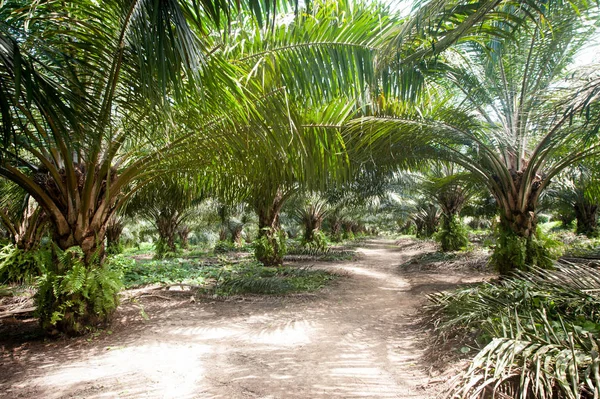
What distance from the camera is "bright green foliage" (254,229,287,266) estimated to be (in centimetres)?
924

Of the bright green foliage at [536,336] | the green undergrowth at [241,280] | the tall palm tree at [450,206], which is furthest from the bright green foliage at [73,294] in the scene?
the tall palm tree at [450,206]

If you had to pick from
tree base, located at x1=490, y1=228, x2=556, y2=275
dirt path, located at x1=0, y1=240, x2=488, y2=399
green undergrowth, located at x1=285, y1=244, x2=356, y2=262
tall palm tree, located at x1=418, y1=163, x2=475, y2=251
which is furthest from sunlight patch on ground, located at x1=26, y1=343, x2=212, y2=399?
tall palm tree, located at x1=418, y1=163, x2=475, y2=251

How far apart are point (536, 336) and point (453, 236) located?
10479 mm

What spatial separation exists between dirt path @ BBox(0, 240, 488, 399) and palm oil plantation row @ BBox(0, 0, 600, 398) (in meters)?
0.48

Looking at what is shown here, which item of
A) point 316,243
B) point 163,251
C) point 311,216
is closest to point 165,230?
point 163,251

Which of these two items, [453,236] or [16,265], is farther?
[453,236]

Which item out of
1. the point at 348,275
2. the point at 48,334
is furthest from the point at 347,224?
the point at 48,334

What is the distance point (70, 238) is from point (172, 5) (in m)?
3.19

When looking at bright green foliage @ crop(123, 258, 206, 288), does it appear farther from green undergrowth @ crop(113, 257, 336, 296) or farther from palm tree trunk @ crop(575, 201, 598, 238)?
palm tree trunk @ crop(575, 201, 598, 238)

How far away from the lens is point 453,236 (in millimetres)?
12086

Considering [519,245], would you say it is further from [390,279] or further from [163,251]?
[163,251]

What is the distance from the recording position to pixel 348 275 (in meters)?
8.34

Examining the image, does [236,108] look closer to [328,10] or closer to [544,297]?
[328,10]

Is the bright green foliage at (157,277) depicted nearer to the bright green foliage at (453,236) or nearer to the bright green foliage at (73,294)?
the bright green foliage at (73,294)
